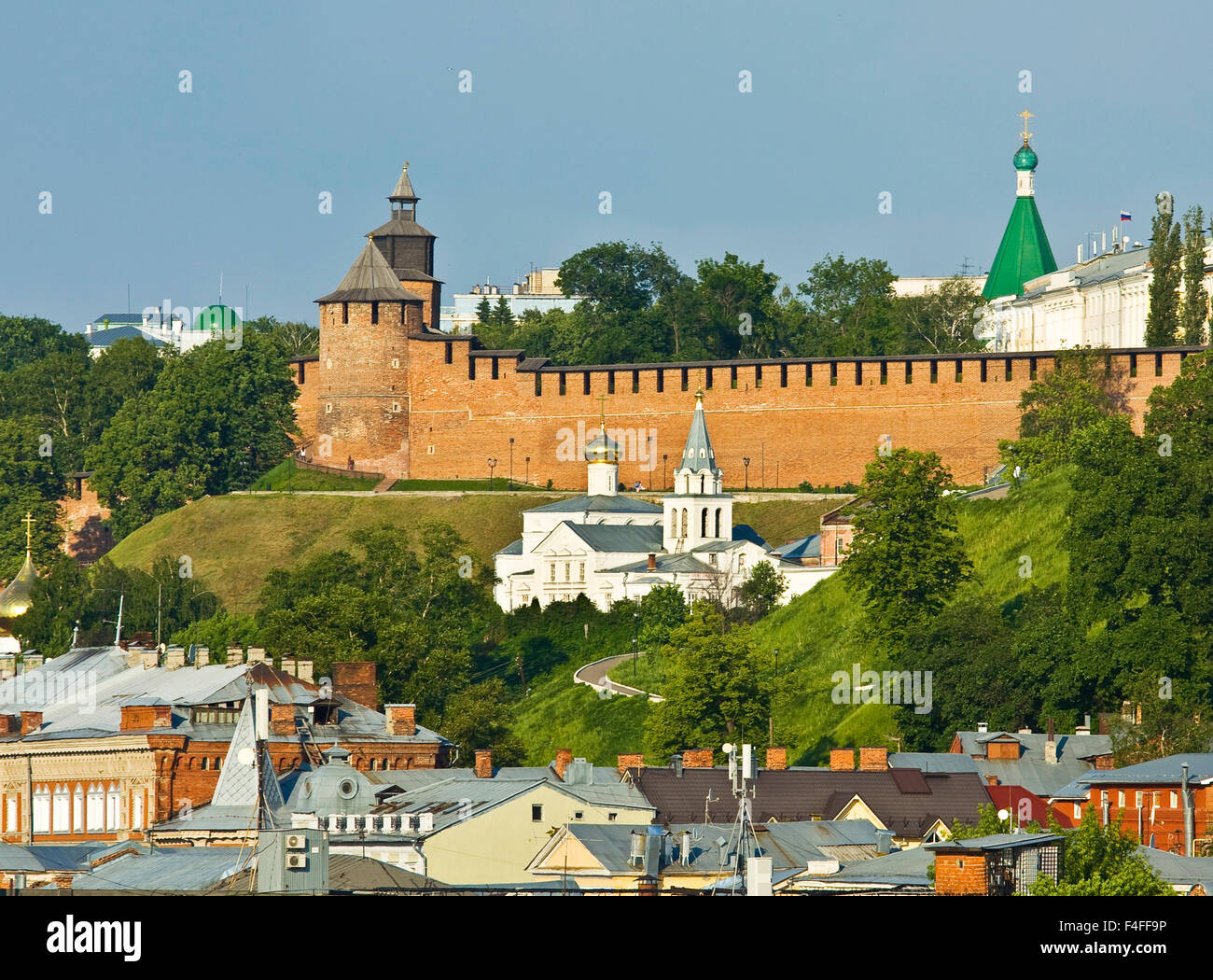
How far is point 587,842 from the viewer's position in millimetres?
27672

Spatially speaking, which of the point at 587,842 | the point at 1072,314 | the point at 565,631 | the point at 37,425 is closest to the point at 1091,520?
the point at 565,631

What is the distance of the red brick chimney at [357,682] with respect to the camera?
42438 millimetres

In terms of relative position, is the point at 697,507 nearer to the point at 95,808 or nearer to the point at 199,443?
the point at 199,443

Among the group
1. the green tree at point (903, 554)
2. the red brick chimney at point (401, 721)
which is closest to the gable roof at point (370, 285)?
the green tree at point (903, 554)

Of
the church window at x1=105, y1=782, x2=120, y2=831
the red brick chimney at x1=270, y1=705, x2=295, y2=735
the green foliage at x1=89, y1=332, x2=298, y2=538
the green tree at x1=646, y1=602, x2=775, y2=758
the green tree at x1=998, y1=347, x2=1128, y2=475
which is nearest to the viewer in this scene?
the church window at x1=105, y1=782, x2=120, y2=831

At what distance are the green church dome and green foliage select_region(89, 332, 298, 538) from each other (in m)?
23.1

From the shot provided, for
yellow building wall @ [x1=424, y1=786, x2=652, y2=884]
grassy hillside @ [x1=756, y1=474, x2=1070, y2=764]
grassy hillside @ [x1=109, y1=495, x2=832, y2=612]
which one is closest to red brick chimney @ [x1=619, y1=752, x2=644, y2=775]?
grassy hillside @ [x1=756, y1=474, x2=1070, y2=764]

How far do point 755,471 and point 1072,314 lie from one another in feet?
34.4

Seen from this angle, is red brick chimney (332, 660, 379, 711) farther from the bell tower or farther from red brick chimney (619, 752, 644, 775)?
the bell tower

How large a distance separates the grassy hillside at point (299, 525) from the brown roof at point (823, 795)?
79.1 ft

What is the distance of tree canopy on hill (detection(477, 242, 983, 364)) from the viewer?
7512cm

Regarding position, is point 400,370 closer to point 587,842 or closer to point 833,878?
point 587,842

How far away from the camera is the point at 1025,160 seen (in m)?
76.7

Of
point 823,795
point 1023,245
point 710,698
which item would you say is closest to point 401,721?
point 710,698
